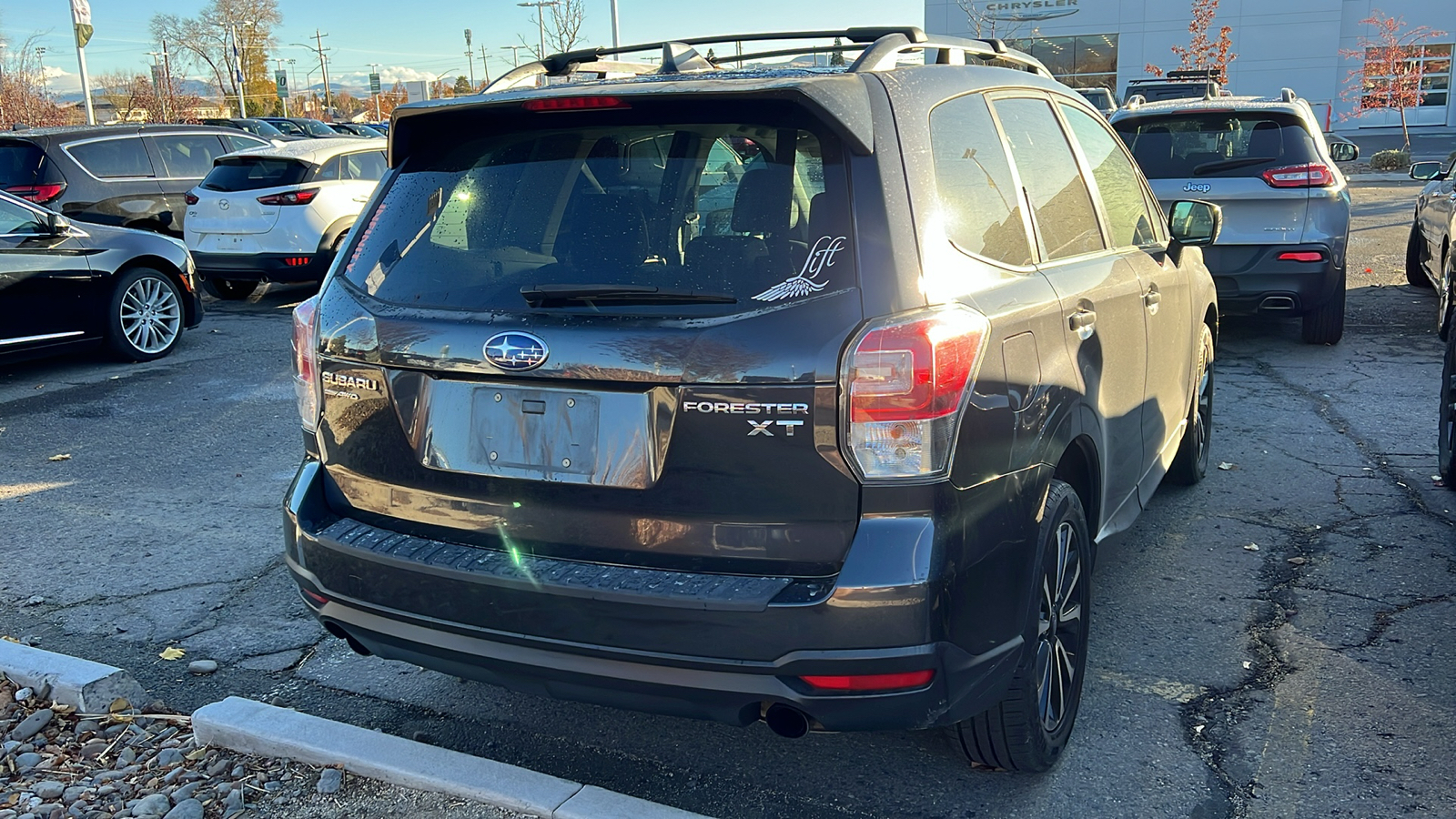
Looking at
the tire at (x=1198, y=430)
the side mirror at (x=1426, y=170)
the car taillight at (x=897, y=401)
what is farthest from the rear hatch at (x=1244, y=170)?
the car taillight at (x=897, y=401)

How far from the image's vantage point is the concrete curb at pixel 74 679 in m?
3.38

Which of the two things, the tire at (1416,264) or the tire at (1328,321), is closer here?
the tire at (1328,321)

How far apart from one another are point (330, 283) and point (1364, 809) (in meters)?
2.89

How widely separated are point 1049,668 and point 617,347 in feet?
4.68

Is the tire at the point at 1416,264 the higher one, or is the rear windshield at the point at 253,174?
the rear windshield at the point at 253,174

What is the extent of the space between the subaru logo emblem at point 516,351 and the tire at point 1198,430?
340 centimetres

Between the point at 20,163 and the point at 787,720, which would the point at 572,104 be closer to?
the point at 787,720

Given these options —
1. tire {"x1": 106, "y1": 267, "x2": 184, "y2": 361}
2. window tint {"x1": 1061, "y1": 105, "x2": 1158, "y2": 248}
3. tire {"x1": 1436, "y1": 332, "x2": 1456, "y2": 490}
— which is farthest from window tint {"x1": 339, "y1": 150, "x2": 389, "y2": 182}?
tire {"x1": 1436, "y1": 332, "x2": 1456, "y2": 490}

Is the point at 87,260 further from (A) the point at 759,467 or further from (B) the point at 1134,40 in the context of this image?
(B) the point at 1134,40

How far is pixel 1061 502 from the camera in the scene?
2.87m

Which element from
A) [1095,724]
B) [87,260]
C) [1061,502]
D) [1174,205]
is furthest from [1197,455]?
[87,260]

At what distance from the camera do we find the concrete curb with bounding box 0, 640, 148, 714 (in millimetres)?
3375

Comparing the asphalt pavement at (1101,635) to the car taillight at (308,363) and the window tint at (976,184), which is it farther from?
the window tint at (976,184)

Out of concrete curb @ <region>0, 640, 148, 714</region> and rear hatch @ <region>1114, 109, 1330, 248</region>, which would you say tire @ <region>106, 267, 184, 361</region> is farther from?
rear hatch @ <region>1114, 109, 1330, 248</region>
